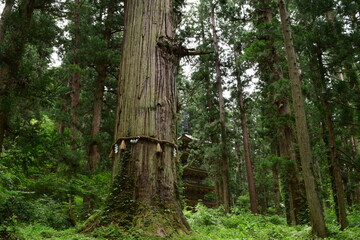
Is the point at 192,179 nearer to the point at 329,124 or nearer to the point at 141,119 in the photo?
the point at 329,124

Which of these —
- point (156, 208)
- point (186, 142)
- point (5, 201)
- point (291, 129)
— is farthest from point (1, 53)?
point (186, 142)

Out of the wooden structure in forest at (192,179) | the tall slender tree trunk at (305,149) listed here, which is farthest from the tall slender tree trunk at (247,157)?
the tall slender tree trunk at (305,149)

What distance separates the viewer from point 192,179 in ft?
81.6

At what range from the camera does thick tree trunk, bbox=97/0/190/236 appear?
3217 mm

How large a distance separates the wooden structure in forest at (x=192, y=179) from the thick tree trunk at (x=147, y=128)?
1977 cm

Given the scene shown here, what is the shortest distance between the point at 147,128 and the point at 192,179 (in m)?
21.9

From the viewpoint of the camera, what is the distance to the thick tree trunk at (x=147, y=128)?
3217 mm

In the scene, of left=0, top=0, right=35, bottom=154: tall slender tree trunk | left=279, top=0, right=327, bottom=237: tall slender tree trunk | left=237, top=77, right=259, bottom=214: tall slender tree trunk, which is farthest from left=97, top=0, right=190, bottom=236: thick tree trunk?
left=237, top=77, right=259, bottom=214: tall slender tree trunk

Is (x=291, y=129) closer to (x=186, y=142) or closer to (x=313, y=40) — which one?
(x=313, y=40)

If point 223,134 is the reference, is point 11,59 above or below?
below

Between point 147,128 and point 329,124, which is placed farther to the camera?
point 329,124

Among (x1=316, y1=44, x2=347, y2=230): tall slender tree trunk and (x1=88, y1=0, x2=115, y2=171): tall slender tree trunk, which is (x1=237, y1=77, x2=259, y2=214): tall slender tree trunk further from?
(x1=88, y1=0, x2=115, y2=171): tall slender tree trunk

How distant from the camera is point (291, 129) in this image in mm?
11984

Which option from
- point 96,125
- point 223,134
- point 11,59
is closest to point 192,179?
point 223,134
